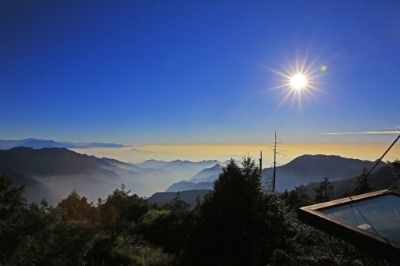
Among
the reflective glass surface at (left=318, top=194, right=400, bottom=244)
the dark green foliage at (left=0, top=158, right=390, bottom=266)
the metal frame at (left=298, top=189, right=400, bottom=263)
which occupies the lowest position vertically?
the dark green foliage at (left=0, top=158, right=390, bottom=266)

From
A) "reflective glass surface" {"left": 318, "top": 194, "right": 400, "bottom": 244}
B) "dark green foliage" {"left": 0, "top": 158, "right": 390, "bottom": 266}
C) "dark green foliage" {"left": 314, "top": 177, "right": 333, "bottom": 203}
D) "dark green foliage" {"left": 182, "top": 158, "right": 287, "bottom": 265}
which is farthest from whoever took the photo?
"dark green foliage" {"left": 314, "top": 177, "right": 333, "bottom": 203}

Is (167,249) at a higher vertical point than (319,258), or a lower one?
lower

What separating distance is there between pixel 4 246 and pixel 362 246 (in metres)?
19.2

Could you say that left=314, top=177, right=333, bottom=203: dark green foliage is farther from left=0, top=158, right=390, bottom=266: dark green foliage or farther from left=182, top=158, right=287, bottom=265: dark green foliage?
left=182, top=158, right=287, bottom=265: dark green foliage

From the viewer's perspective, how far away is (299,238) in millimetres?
12383

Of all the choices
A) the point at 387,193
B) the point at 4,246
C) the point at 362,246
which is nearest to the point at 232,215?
the point at 387,193

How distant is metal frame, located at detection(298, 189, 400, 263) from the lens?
2.87m

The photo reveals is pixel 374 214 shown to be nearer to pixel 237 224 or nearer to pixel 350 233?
pixel 350 233

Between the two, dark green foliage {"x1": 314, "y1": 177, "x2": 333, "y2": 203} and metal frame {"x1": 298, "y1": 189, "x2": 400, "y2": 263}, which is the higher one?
metal frame {"x1": 298, "y1": 189, "x2": 400, "y2": 263}

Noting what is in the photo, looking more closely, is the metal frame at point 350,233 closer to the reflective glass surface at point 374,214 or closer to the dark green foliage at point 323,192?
the reflective glass surface at point 374,214

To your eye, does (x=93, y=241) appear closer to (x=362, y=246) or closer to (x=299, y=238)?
(x=299, y=238)

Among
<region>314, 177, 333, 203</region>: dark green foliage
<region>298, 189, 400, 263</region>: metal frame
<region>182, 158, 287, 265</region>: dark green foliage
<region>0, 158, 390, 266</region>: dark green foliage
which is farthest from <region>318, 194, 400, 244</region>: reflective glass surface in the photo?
<region>314, 177, 333, 203</region>: dark green foliage

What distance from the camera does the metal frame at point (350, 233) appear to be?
2.87 metres

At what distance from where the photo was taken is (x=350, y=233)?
10.9 ft
